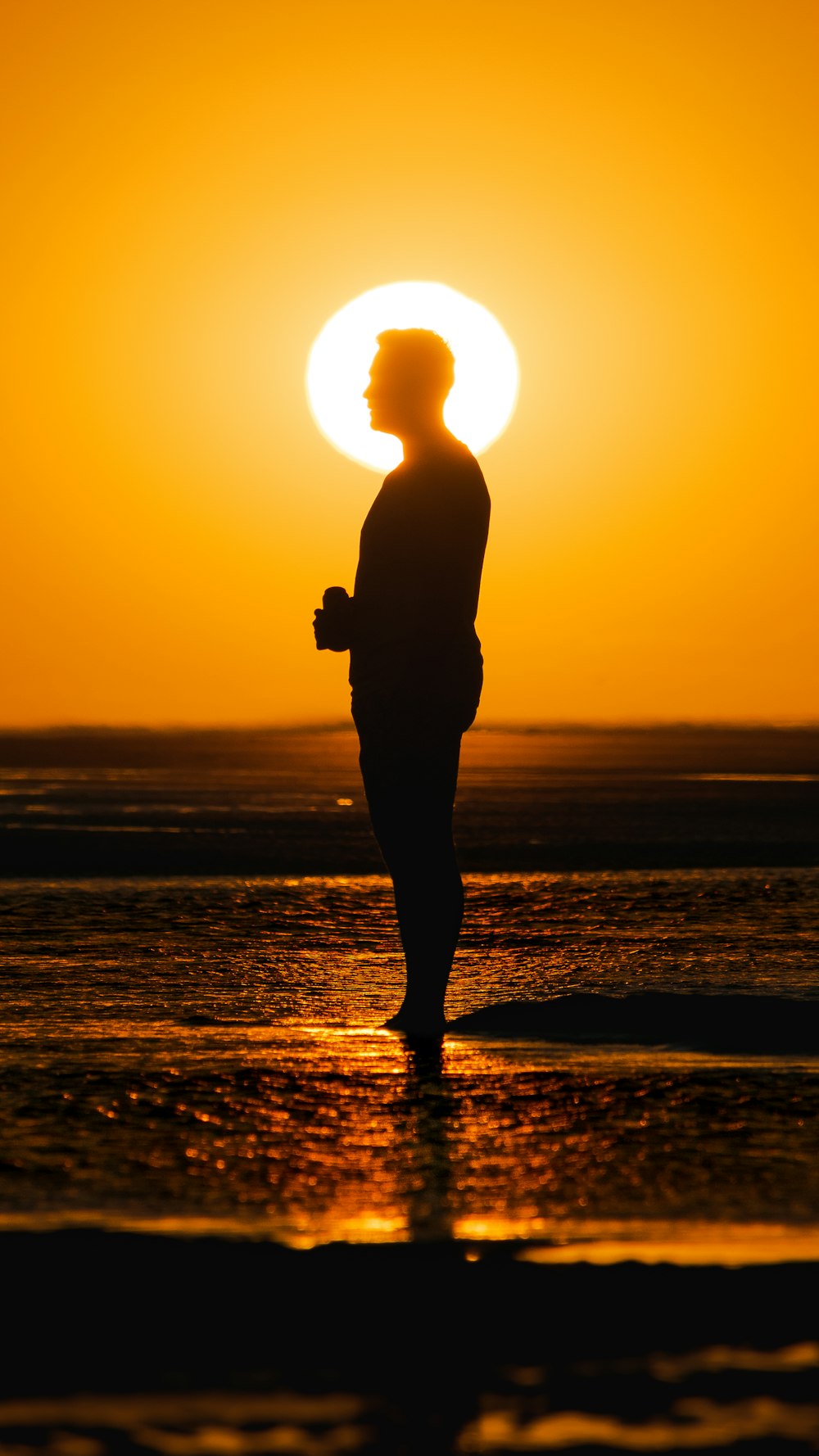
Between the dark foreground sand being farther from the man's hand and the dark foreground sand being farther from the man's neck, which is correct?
the man's neck

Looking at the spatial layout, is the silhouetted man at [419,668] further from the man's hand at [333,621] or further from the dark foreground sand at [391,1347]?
the dark foreground sand at [391,1347]

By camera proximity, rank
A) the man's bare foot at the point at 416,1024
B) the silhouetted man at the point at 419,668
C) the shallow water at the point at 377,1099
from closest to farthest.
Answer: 1. the shallow water at the point at 377,1099
2. the man's bare foot at the point at 416,1024
3. the silhouetted man at the point at 419,668

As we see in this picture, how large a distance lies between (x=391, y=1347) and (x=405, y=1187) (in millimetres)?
1333

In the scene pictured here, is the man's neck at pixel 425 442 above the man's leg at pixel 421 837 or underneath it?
above

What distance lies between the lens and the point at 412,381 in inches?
323

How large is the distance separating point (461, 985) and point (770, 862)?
11.0 metres

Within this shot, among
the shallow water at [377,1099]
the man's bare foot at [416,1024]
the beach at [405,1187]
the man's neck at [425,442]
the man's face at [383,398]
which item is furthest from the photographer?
the man's face at [383,398]

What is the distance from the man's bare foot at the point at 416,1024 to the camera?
24.8 ft

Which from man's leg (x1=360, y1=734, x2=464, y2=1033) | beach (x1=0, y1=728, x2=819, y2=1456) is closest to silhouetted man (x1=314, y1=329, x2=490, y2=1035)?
man's leg (x1=360, y1=734, x2=464, y2=1033)

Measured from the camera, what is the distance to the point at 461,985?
29.9ft

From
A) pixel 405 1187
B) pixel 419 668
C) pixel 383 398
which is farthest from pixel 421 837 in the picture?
pixel 405 1187

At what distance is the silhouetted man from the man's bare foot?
2 cm

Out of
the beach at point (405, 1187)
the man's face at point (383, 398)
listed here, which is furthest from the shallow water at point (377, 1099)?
the man's face at point (383, 398)

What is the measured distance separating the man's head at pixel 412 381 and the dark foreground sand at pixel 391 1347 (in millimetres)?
4876
